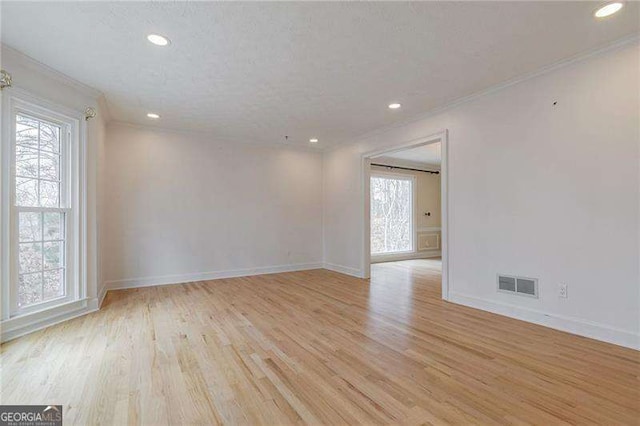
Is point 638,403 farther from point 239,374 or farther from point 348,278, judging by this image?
point 348,278

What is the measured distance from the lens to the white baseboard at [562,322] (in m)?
2.50

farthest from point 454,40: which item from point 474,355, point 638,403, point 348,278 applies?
point 348,278

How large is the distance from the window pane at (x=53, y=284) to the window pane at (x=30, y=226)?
1.31 ft

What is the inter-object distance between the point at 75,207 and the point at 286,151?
3663mm

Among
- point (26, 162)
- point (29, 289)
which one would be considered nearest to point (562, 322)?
point (29, 289)

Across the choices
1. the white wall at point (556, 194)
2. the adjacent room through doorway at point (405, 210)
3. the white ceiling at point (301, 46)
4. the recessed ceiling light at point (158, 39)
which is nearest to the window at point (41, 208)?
the white ceiling at point (301, 46)

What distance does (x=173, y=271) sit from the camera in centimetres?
503

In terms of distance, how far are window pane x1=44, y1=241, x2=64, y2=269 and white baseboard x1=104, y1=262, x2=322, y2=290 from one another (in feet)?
4.52

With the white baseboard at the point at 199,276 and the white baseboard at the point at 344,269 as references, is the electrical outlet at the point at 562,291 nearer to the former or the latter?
the white baseboard at the point at 344,269

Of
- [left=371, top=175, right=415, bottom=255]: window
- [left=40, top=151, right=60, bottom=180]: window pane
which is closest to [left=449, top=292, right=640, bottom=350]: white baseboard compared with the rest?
[left=371, top=175, right=415, bottom=255]: window

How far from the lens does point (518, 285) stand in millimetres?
3201

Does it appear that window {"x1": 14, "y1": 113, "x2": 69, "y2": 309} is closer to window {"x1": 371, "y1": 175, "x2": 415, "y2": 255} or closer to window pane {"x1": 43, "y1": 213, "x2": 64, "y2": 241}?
window pane {"x1": 43, "y1": 213, "x2": 64, "y2": 241}

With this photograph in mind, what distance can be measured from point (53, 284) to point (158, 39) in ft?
8.92

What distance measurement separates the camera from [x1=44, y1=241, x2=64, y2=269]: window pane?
3094 mm
